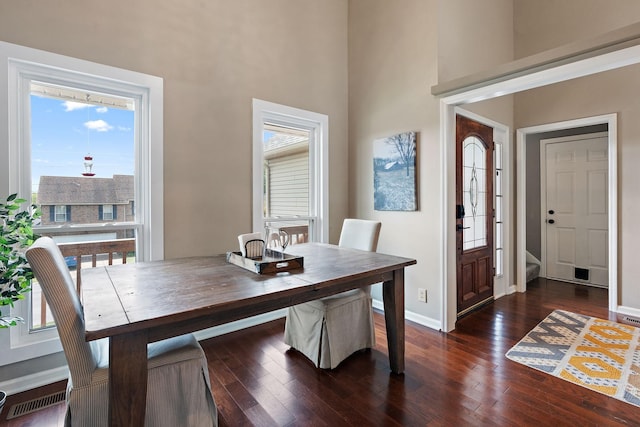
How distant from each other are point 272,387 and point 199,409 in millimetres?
651

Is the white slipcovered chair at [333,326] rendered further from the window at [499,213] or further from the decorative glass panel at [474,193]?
the window at [499,213]

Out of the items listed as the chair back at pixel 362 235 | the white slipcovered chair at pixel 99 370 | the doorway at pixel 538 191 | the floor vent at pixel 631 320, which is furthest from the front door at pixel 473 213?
the white slipcovered chair at pixel 99 370

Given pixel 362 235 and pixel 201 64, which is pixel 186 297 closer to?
pixel 362 235

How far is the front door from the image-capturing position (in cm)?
323

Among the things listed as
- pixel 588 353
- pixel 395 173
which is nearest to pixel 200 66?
pixel 395 173

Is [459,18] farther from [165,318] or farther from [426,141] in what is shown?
[165,318]

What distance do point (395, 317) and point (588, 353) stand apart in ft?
5.41

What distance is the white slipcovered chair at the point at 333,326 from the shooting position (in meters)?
2.26

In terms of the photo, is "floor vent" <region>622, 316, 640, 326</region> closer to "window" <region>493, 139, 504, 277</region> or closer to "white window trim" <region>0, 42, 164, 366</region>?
"window" <region>493, 139, 504, 277</region>

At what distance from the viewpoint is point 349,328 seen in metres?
2.38

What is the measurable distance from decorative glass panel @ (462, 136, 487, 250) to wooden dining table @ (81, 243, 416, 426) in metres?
1.63

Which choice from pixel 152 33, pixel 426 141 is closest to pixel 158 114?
pixel 152 33

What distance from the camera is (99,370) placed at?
53.6 inches

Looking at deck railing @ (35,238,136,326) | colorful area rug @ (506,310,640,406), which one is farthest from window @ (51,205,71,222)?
colorful area rug @ (506,310,640,406)
